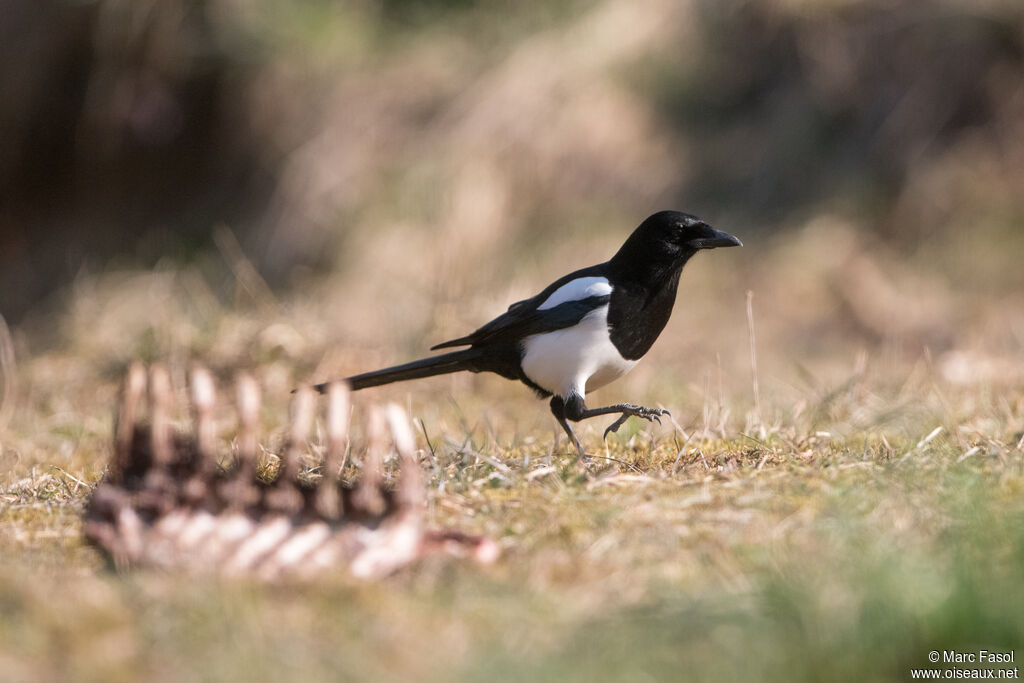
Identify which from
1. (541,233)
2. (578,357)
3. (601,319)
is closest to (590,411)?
(578,357)

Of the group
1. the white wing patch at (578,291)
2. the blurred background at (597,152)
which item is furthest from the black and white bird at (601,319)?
the blurred background at (597,152)

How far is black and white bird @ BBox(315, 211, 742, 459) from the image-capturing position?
3.86 meters

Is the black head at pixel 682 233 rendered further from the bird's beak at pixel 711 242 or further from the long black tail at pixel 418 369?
the long black tail at pixel 418 369

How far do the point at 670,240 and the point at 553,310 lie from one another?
1.57 ft

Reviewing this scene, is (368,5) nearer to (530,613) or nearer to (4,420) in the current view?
(4,420)

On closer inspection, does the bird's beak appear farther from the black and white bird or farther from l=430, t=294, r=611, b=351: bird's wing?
→ l=430, t=294, r=611, b=351: bird's wing

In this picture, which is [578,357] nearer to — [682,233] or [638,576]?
[682,233]

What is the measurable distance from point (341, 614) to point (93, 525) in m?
0.64

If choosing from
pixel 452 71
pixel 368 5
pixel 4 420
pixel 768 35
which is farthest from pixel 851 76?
pixel 4 420

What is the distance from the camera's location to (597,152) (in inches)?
321

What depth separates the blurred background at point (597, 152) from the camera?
7520 mm

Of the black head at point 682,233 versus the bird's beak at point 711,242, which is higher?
the black head at point 682,233

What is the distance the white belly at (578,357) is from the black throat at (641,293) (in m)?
0.04

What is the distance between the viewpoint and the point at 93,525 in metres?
2.30
